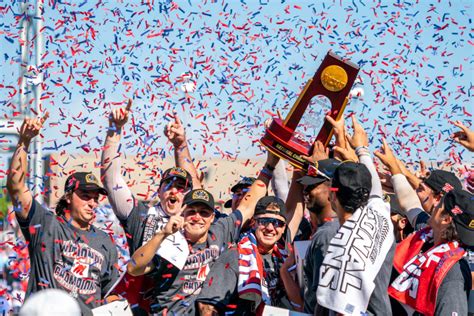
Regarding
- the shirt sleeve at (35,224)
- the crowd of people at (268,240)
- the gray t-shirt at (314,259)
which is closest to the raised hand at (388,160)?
the crowd of people at (268,240)

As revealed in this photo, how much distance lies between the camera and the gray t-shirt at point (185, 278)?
722 cm

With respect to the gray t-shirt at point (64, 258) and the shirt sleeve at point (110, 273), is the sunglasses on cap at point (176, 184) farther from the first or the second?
the gray t-shirt at point (64, 258)

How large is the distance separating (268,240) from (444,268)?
6.51ft

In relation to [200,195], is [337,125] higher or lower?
higher

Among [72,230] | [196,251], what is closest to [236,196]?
[196,251]

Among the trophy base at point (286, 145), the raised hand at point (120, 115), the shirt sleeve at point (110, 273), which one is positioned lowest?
the shirt sleeve at point (110, 273)

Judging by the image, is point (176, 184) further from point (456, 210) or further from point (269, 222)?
point (456, 210)

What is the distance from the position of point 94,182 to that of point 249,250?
5.21ft

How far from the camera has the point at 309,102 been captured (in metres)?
7.39

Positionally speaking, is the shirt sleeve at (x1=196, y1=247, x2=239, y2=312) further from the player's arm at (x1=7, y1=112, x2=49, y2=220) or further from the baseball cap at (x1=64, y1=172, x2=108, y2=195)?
the player's arm at (x1=7, y1=112, x2=49, y2=220)

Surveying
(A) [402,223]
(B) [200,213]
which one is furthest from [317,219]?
(A) [402,223]

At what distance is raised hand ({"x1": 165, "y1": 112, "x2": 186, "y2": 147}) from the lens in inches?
338

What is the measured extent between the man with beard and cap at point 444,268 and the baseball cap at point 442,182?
588 mm

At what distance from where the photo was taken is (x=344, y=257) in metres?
5.54
